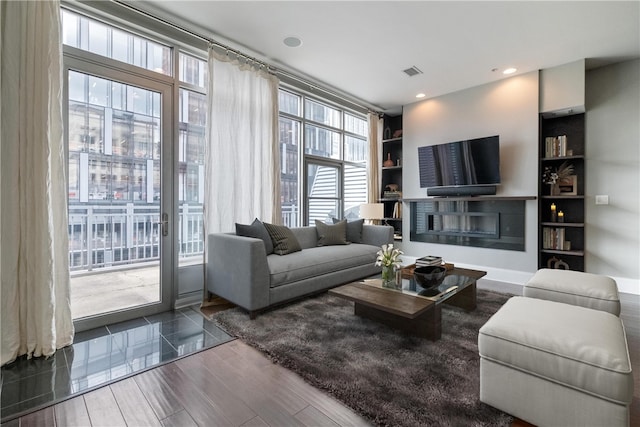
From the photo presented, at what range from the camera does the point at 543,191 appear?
14.0 ft

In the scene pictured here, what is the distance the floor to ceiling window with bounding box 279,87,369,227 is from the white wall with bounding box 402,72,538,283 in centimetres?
118

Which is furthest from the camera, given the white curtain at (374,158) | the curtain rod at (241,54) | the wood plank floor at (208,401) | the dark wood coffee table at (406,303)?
the white curtain at (374,158)

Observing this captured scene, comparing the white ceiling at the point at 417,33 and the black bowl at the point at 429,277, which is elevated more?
the white ceiling at the point at 417,33

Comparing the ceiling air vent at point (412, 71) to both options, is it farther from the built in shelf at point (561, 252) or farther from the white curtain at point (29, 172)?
the white curtain at point (29, 172)

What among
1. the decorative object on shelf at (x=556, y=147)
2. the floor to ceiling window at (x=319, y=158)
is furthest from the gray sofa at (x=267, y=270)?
the decorative object on shelf at (x=556, y=147)

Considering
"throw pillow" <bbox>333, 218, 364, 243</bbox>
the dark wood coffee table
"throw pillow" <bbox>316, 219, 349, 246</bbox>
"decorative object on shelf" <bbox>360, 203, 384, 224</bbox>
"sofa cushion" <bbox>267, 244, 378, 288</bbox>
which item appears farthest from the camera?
"decorative object on shelf" <bbox>360, 203, 384, 224</bbox>

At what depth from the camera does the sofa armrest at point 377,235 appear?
4.42 m

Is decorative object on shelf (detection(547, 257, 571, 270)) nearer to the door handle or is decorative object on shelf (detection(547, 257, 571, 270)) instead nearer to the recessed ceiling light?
the recessed ceiling light

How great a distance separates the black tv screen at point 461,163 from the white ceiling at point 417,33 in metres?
1.00

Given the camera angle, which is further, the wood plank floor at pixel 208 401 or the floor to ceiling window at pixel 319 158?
the floor to ceiling window at pixel 319 158

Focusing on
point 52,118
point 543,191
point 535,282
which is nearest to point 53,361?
point 52,118

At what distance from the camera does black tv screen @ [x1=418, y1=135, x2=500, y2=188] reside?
14.3 feet

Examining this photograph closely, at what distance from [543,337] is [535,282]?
1.11 metres

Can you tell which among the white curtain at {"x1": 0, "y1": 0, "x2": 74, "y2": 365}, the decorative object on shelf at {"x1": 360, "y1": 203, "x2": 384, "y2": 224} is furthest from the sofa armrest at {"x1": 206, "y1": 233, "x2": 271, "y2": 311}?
the decorative object on shelf at {"x1": 360, "y1": 203, "x2": 384, "y2": 224}
